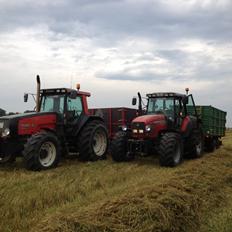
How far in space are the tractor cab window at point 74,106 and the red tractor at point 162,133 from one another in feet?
4.54

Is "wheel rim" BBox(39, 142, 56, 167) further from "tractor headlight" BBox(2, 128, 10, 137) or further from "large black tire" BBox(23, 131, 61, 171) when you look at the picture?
"tractor headlight" BBox(2, 128, 10, 137)

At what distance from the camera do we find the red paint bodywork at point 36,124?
1033cm

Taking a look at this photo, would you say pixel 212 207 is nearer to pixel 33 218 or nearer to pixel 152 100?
pixel 33 218

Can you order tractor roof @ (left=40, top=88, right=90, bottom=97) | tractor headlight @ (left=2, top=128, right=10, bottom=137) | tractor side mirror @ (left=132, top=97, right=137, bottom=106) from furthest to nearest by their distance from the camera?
tractor side mirror @ (left=132, top=97, right=137, bottom=106)
tractor roof @ (left=40, top=88, right=90, bottom=97)
tractor headlight @ (left=2, top=128, right=10, bottom=137)

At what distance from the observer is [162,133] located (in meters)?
12.1

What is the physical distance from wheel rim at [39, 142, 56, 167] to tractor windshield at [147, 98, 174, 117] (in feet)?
12.9

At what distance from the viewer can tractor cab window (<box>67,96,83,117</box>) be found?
11.8 metres

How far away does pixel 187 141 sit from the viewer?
13227 millimetres

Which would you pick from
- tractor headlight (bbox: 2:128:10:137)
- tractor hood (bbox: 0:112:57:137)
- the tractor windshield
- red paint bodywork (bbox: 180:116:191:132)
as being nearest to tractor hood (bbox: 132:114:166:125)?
the tractor windshield

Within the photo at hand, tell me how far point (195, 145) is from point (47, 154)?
5337 mm

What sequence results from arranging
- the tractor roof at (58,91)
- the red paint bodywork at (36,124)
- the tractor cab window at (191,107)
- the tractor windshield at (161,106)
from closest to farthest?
1. the red paint bodywork at (36,124)
2. the tractor roof at (58,91)
3. the tractor windshield at (161,106)
4. the tractor cab window at (191,107)

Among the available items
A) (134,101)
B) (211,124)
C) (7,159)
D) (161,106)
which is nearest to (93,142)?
(134,101)

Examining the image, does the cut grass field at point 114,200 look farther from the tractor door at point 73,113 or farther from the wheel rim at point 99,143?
the wheel rim at point 99,143

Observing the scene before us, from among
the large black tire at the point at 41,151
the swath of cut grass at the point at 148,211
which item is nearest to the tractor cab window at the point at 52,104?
the large black tire at the point at 41,151
